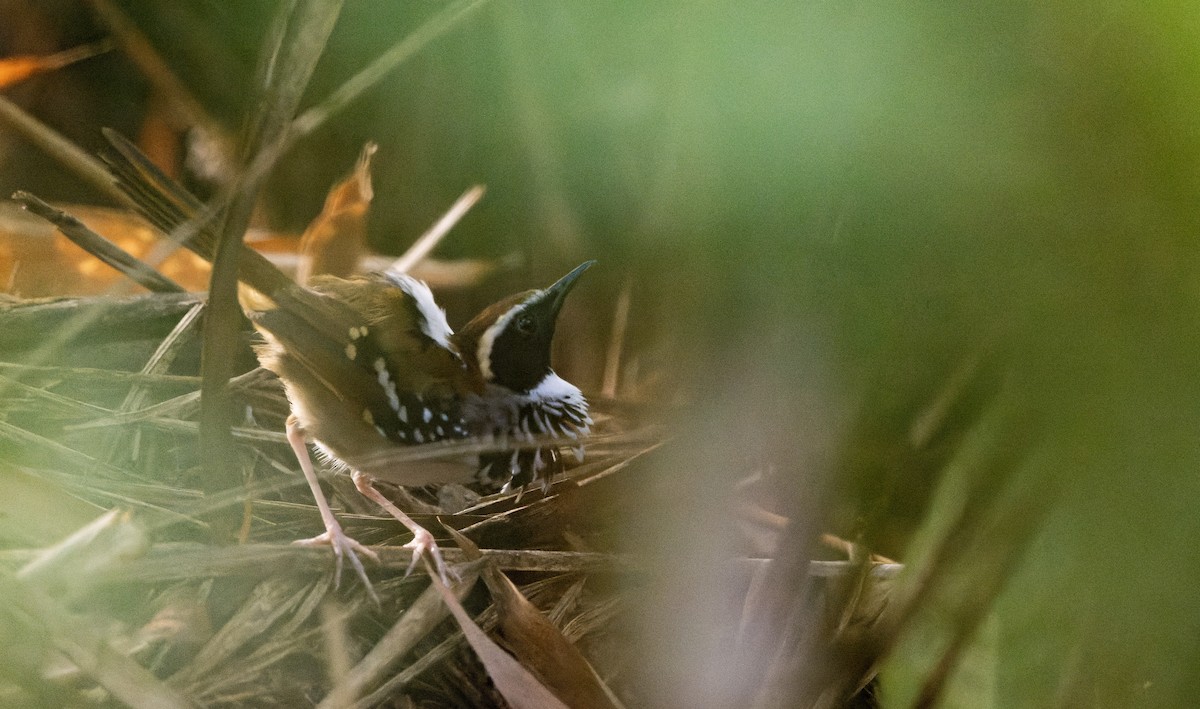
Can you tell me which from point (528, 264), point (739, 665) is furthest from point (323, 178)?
point (739, 665)

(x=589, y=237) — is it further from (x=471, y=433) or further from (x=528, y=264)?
(x=471, y=433)

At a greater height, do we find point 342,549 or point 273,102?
point 273,102

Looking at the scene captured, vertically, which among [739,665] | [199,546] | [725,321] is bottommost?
[739,665]

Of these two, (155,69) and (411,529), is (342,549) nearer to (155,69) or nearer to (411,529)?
(411,529)

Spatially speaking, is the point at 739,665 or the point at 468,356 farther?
the point at 468,356

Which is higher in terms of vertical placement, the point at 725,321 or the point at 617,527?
the point at 725,321

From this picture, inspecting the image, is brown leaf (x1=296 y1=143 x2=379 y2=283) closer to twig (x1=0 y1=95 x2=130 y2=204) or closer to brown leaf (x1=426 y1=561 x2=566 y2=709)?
twig (x1=0 y1=95 x2=130 y2=204)

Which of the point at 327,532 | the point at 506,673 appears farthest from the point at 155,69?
the point at 506,673
